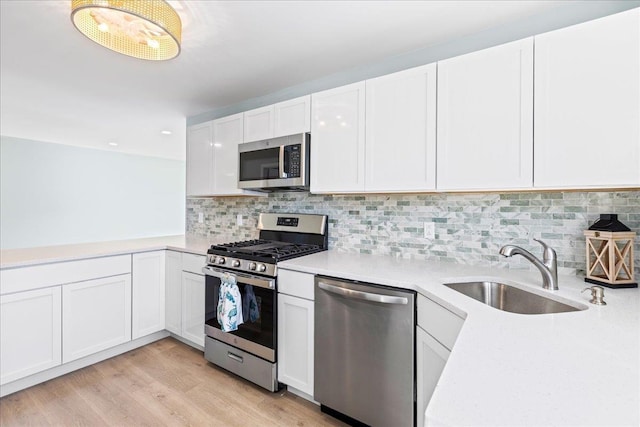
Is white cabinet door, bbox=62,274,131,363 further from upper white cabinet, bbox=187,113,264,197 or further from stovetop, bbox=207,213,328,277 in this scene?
upper white cabinet, bbox=187,113,264,197

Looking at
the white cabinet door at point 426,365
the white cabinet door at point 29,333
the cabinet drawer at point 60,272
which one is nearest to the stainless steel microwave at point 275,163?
the cabinet drawer at point 60,272

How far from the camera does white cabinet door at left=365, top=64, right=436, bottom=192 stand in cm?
180

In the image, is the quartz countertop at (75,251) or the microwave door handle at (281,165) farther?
the microwave door handle at (281,165)

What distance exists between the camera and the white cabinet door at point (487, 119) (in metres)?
1.53

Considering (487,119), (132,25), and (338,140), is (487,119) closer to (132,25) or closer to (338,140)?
(338,140)

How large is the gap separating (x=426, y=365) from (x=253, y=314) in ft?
4.00

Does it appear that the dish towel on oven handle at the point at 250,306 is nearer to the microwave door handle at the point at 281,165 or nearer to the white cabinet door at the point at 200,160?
the microwave door handle at the point at 281,165

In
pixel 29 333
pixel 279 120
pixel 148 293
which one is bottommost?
pixel 29 333

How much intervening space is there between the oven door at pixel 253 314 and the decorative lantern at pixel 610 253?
174cm

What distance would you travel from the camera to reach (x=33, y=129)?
4434mm

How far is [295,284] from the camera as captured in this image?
77.4 inches

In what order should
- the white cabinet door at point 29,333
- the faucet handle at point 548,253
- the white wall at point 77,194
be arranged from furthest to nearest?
the white wall at point 77,194, the white cabinet door at point 29,333, the faucet handle at point 548,253

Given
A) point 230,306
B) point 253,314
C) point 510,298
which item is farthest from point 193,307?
point 510,298

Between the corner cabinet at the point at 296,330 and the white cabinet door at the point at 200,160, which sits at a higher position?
the white cabinet door at the point at 200,160
